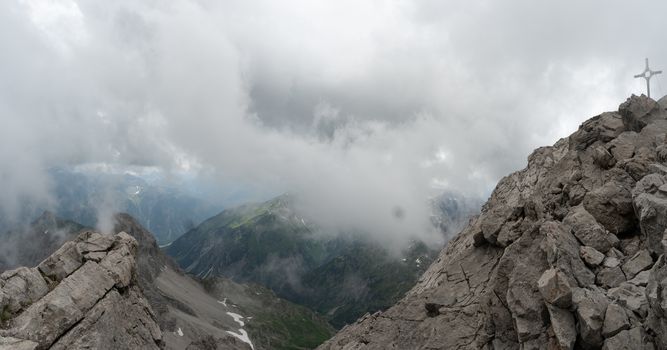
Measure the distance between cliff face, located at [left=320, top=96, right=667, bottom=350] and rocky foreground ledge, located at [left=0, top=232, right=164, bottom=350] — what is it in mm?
21987

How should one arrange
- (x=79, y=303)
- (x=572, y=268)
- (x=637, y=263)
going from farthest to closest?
(x=79, y=303)
(x=572, y=268)
(x=637, y=263)

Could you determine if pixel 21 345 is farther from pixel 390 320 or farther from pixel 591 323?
pixel 591 323

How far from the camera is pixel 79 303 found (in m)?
45.1

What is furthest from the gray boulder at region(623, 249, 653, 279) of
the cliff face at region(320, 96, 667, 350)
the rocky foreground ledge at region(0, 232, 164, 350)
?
the rocky foreground ledge at region(0, 232, 164, 350)

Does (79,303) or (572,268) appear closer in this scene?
(572,268)

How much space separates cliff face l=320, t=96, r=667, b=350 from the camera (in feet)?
84.4

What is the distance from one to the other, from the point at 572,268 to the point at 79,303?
44.0 meters

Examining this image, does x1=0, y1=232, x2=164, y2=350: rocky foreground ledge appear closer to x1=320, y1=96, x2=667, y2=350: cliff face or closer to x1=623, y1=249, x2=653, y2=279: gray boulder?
x1=320, y1=96, x2=667, y2=350: cliff face

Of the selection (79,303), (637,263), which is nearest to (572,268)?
(637,263)

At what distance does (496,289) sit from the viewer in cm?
3366

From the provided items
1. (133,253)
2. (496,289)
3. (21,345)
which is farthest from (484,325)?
(133,253)

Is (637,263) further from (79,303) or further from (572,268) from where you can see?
(79,303)

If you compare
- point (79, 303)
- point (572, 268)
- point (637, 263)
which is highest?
point (79, 303)

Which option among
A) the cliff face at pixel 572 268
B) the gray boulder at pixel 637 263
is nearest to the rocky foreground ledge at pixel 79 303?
the cliff face at pixel 572 268
